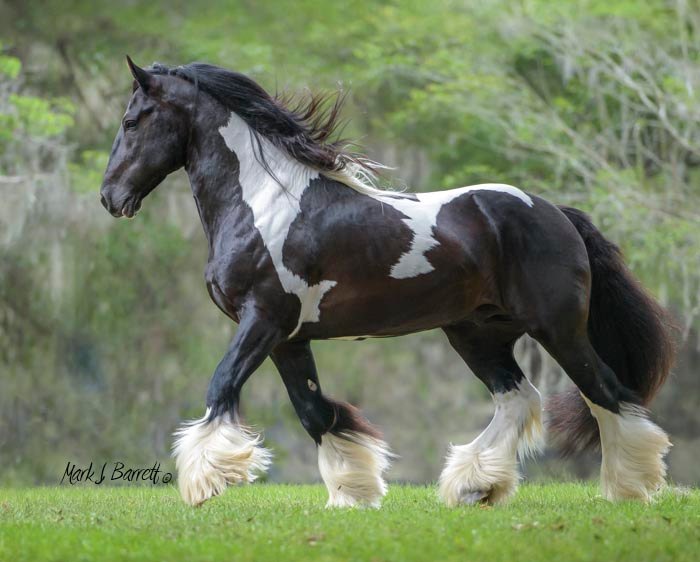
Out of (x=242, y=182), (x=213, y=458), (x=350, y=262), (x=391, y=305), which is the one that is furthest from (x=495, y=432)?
(x=242, y=182)

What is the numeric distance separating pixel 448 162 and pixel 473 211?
978 cm

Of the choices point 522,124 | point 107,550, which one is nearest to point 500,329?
point 107,550

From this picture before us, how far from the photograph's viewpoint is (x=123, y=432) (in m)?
14.6

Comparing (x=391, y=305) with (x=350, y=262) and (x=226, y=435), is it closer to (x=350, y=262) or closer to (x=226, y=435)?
(x=350, y=262)

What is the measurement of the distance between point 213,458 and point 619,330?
291 cm

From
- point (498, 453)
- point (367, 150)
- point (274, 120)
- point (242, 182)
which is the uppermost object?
point (274, 120)

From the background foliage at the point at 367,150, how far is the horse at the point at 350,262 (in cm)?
701

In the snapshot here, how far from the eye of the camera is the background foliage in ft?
45.5

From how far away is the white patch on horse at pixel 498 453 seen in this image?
6.65 metres

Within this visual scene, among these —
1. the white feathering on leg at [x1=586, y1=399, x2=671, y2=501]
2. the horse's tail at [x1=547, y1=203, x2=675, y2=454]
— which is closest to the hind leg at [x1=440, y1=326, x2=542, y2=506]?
the horse's tail at [x1=547, y1=203, x2=675, y2=454]

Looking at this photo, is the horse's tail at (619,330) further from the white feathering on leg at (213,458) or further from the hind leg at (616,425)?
the white feathering on leg at (213,458)

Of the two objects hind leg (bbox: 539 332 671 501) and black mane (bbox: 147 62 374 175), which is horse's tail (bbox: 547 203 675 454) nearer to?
hind leg (bbox: 539 332 671 501)

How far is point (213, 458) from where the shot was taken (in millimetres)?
5570

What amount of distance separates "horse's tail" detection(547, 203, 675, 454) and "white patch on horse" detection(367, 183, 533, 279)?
2.33 ft
